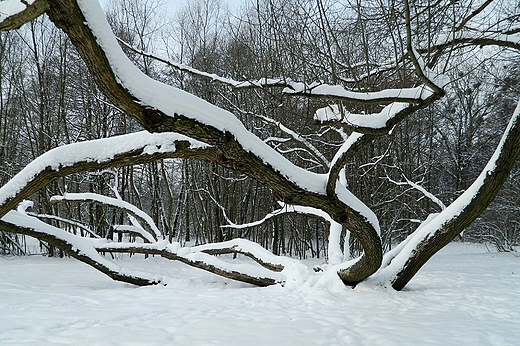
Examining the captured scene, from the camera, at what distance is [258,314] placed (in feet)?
11.3

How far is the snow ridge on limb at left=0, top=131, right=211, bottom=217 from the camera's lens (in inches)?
119

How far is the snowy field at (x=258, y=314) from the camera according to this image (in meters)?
2.59

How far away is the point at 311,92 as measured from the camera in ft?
9.81

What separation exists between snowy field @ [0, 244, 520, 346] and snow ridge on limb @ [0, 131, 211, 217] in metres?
1.19

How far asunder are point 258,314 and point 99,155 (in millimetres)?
2187

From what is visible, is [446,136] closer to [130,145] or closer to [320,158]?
[320,158]

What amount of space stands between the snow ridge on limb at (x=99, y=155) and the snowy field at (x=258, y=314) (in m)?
1.19

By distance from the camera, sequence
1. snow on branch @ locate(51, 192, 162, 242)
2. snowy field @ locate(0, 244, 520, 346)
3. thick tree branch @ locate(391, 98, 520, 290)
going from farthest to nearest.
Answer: snow on branch @ locate(51, 192, 162, 242), thick tree branch @ locate(391, 98, 520, 290), snowy field @ locate(0, 244, 520, 346)

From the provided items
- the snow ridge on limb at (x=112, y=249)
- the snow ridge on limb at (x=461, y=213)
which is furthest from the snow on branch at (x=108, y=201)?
the snow ridge on limb at (x=461, y=213)

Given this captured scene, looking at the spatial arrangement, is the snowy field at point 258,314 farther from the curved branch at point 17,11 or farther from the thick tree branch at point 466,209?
the curved branch at point 17,11

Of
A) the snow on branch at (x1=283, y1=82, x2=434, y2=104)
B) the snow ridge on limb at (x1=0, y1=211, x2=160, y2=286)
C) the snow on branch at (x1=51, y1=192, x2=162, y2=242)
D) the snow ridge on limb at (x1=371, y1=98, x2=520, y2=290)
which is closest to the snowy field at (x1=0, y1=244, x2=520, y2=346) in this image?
the snow ridge on limb at (x1=0, y1=211, x2=160, y2=286)

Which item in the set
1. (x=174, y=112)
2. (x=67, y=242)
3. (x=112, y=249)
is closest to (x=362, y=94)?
(x=174, y=112)

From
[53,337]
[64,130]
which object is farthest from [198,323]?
[64,130]

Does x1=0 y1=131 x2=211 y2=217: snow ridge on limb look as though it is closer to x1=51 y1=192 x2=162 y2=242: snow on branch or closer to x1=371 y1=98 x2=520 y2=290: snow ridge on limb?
x1=51 y1=192 x2=162 y2=242: snow on branch
